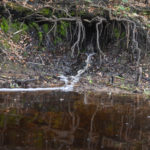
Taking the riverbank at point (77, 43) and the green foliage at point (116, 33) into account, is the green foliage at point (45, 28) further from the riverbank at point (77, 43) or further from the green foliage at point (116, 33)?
the green foliage at point (116, 33)

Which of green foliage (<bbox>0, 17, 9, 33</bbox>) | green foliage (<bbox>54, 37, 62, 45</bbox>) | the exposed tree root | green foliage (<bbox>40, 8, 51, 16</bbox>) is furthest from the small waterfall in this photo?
green foliage (<bbox>0, 17, 9, 33</bbox>)

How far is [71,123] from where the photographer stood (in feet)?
12.7

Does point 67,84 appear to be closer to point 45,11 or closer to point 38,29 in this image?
point 38,29

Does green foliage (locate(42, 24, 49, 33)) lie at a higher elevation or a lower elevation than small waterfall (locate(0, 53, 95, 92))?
higher

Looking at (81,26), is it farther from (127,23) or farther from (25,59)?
(25,59)

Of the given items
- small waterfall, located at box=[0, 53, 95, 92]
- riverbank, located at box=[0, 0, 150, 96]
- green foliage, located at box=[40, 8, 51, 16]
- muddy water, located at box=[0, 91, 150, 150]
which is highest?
green foliage, located at box=[40, 8, 51, 16]

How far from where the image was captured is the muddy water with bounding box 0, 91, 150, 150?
3.14 metres

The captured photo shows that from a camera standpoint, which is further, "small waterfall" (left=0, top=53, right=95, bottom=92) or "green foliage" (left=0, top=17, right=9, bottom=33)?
"green foliage" (left=0, top=17, right=9, bottom=33)

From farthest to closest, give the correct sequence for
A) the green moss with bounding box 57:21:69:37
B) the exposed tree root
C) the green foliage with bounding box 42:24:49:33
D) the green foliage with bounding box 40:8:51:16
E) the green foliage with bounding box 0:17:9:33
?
1. the green moss with bounding box 57:21:69:37
2. the green foliage with bounding box 42:24:49:33
3. the exposed tree root
4. the green foliage with bounding box 40:8:51:16
5. the green foliage with bounding box 0:17:9:33

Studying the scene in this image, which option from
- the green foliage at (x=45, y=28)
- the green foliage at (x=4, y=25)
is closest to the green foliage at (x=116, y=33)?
the green foliage at (x=45, y=28)


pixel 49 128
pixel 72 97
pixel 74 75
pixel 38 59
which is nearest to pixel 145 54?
pixel 74 75

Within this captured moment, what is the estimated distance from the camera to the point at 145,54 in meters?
10.4

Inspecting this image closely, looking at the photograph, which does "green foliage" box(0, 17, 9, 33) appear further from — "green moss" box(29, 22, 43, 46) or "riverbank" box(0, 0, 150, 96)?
"green moss" box(29, 22, 43, 46)

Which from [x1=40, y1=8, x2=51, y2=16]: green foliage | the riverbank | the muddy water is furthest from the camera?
[x1=40, y1=8, x2=51, y2=16]: green foliage
